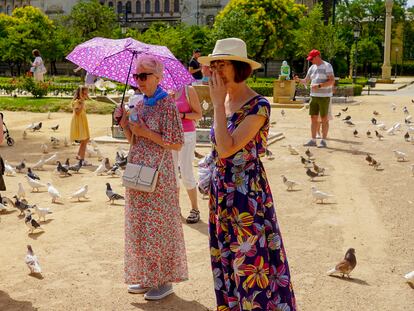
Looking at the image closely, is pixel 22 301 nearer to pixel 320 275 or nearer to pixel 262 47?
pixel 320 275

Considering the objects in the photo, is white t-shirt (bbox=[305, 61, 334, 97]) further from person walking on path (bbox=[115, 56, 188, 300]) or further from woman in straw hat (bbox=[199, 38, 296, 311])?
woman in straw hat (bbox=[199, 38, 296, 311])

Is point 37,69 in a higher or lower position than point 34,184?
higher

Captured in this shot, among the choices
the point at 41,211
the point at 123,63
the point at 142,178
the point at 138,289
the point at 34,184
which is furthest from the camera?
the point at 34,184

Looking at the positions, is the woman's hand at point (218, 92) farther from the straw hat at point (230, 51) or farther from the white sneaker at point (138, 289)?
the white sneaker at point (138, 289)

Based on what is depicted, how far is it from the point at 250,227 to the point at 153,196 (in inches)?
52.7

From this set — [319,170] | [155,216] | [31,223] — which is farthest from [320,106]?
[155,216]

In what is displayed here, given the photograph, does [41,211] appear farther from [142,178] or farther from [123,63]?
[142,178]

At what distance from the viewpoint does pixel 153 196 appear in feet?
15.6

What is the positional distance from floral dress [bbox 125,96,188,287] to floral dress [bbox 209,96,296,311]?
1.12 metres

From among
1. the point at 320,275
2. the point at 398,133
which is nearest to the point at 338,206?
the point at 320,275

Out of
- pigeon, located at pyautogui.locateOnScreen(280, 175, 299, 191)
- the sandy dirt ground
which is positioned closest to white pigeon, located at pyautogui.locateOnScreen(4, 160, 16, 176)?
the sandy dirt ground

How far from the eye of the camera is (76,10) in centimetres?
5628

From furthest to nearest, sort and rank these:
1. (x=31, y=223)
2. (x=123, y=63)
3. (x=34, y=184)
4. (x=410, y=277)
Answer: (x=34, y=184)
(x=31, y=223)
(x=123, y=63)
(x=410, y=277)

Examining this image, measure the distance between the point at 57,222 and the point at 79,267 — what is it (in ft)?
5.72
